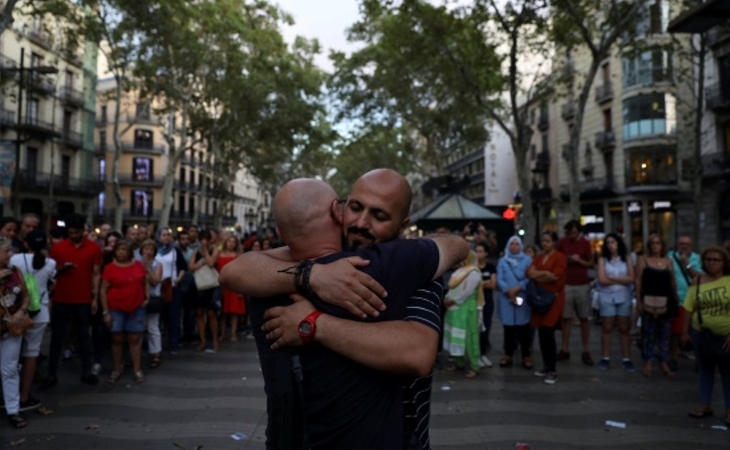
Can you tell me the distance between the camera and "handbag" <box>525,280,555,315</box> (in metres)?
7.03

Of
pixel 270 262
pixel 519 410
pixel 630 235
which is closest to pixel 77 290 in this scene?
pixel 519 410

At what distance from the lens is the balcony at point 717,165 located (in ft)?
80.1

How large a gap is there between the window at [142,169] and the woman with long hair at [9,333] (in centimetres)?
4759

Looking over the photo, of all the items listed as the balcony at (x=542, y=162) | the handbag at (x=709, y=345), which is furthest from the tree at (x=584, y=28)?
the balcony at (x=542, y=162)

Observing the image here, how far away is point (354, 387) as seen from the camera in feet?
4.68

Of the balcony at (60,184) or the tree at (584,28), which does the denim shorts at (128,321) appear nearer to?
the tree at (584,28)

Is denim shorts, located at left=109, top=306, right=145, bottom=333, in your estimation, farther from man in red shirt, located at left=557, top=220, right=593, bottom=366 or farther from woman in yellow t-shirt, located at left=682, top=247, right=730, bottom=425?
woman in yellow t-shirt, located at left=682, top=247, right=730, bottom=425

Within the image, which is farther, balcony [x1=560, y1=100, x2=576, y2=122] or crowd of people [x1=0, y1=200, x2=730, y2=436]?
balcony [x1=560, y1=100, x2=576, y2=122]

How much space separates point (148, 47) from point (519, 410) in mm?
19343

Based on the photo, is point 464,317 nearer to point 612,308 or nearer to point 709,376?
point 612,308

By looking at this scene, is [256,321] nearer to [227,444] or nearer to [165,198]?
[227,444]

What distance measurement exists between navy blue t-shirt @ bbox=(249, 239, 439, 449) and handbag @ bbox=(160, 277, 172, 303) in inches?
277

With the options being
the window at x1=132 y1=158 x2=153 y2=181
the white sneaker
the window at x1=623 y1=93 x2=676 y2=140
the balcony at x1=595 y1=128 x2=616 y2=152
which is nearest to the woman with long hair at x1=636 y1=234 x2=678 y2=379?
the white sneaker

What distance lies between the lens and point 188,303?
8.75m
